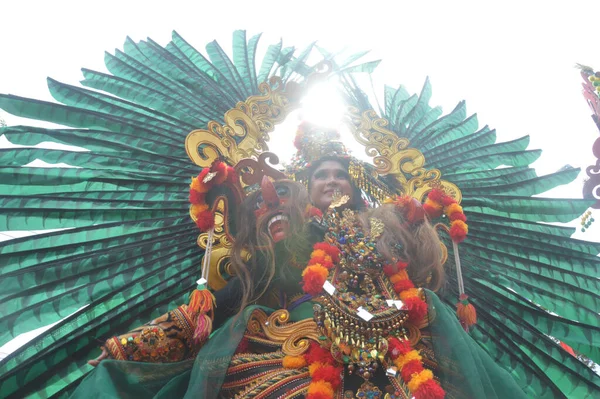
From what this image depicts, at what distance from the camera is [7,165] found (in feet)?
8.43

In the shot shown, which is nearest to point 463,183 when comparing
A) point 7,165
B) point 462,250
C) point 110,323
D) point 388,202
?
point 462,250

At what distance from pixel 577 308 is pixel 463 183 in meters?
1.21

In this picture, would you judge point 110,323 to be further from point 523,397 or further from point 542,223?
point 542,223

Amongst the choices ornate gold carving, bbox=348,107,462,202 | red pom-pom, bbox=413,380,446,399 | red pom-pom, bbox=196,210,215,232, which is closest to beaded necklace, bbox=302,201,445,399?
red pom-pom, bbox=413,380,446,399

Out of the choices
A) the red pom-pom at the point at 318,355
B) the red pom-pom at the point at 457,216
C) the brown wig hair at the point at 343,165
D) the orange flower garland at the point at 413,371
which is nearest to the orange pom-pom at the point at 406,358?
the orange flower garland at the point at 413,371

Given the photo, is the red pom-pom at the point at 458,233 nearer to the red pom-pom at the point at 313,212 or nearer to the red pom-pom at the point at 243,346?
the red pom-pom at the point at 313,212

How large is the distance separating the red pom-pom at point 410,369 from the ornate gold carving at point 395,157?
1.71 m

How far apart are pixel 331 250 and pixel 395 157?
141cm

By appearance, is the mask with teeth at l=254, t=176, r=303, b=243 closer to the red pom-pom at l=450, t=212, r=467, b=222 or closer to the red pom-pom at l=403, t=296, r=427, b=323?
the red pom-pom at l=403, t=296, r=427, b=323

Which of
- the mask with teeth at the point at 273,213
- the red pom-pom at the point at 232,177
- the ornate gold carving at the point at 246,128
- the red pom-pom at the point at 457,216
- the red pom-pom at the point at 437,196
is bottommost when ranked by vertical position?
the red pom-pom at the point at 457,216

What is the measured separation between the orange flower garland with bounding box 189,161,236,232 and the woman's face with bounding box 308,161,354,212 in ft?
2.95

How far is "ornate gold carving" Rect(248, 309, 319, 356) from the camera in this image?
7.45 feet

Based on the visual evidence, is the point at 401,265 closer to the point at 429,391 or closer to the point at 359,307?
the point at 359,307

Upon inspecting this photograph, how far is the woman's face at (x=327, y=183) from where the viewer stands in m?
3.28
